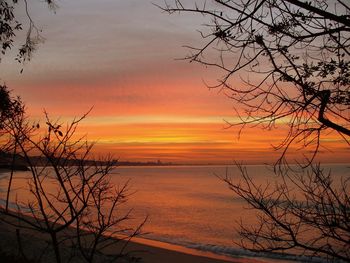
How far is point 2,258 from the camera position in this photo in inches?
418

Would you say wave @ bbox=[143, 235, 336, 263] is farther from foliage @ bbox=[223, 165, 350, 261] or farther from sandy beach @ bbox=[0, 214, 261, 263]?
foliage @ bbox=[223, 165, 350, 261]

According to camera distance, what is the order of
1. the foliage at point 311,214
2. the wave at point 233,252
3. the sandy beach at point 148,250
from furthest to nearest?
the wave at point 233,252
the sandy beach at point 148,250
the foliage at point 311,214

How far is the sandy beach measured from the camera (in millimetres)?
14930

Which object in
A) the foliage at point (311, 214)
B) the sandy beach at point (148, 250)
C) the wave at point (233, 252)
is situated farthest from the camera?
the wave at point (233, 252)

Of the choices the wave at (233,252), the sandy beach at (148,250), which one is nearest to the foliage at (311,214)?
the sandy beach at (148,250)

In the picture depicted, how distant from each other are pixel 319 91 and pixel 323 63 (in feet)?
1.90

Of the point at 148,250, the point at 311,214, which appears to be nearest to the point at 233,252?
the point at 148,250

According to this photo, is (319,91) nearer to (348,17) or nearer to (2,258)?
(348,17)

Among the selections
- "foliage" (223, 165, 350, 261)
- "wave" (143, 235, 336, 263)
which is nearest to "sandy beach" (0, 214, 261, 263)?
Result: "wave" (143, 235, 336, 263)

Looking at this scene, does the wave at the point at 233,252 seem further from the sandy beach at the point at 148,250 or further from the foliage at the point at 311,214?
A: the foliage at the point at 311,214

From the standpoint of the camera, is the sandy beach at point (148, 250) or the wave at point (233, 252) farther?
the wave at point (233, 252)

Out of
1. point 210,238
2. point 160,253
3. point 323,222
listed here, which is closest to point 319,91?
point 323,222

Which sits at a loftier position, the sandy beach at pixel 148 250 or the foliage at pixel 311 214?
the foliage at pixel 311 214

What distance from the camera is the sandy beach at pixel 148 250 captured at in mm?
14930
